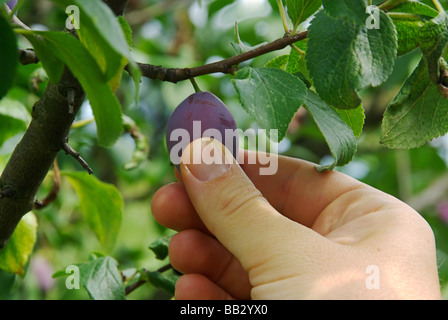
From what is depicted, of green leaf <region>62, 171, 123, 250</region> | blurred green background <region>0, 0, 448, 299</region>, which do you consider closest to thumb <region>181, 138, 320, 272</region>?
green leaf <region>62, 171, 123, 250</region>

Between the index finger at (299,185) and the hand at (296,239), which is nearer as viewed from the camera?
the hand at (296,239)

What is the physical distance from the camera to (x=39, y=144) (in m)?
0.56

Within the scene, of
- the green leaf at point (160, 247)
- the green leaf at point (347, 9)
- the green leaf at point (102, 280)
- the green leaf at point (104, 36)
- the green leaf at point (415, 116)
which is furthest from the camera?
the green leaf at point (160, 247)

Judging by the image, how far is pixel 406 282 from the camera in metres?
0.50

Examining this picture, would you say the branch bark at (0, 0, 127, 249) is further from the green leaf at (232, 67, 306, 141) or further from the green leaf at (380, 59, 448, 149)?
the green leaf at (380, 59, 448, 149)

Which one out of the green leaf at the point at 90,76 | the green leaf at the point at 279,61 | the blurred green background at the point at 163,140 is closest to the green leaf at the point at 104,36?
the green leaf at the point at 90,76

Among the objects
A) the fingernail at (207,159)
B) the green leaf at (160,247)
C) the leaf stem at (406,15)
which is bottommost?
the green leaf at (160,247)

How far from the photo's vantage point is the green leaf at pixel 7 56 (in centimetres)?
38

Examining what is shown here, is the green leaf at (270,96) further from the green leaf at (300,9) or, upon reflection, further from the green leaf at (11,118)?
the green leaf at (11,118)

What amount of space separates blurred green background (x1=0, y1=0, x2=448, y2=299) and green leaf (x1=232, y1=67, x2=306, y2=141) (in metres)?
0.88

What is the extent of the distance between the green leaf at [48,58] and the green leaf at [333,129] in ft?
0.74

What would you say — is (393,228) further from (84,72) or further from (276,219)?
(84,72)

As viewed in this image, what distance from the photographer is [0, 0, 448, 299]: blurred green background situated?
1.52 m
